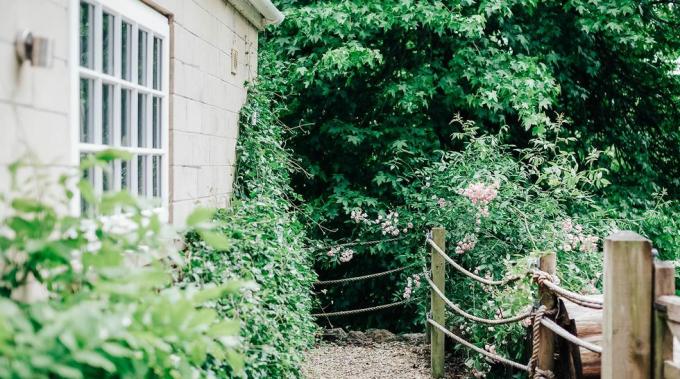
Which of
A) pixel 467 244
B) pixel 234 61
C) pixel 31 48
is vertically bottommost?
pixel 467 244

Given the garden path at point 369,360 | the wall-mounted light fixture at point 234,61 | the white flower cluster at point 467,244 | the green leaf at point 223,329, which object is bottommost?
the garden path at point 369,360

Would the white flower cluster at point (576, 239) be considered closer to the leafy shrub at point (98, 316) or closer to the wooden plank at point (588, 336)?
the wooden plank at point (588, 336)

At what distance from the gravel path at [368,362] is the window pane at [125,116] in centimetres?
320

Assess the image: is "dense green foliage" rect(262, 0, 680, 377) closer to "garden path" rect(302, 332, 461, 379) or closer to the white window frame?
"garden path" rect(302, 332, 461, 379)

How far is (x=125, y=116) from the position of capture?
166 inches

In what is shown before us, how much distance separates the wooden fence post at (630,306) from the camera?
3.13 m

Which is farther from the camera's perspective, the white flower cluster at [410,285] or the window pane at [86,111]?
the white flower cluster at [410,285]

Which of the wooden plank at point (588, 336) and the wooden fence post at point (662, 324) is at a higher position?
the wooden fence post at point (662, 324)

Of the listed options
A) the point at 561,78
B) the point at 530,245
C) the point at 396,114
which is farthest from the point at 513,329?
the point at 561,78

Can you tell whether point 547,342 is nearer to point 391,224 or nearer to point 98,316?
point 98,316

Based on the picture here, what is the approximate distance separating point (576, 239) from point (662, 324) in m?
3.74

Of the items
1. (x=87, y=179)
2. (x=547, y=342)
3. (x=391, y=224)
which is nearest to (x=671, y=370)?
(x=547, y=342)

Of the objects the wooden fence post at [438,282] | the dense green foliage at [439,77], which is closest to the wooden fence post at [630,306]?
the wooden fence post at [438,282]

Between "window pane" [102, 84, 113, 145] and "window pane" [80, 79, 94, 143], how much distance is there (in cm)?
19
